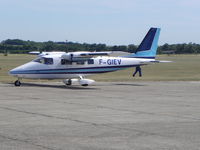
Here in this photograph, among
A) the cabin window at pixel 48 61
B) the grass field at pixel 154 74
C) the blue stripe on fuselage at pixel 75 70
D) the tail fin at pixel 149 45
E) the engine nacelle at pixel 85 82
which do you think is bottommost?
the grass field at pixel 154 74

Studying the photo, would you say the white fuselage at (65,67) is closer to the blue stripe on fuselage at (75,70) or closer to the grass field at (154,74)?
the blue stripe on fuselage at (75,70)

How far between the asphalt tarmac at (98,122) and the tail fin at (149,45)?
11.0 metres

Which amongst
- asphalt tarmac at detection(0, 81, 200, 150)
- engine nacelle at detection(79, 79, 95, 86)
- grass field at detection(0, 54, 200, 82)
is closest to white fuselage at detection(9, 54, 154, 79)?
engine nacelle at detection(79, 79, 95, 86)

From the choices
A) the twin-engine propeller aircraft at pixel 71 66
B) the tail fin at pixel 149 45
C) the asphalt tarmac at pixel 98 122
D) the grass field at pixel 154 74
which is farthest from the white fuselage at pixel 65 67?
the asphalt tarmac at pixel 98 122

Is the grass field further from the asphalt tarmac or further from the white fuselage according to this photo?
the asphalt tarmac

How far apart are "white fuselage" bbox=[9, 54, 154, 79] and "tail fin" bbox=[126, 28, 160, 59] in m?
1.00

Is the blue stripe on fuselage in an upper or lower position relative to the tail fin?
lower

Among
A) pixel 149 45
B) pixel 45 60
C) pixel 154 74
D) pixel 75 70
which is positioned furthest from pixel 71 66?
pixel 154 74

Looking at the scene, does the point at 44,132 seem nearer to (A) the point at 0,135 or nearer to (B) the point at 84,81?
(A) the point at 0,135

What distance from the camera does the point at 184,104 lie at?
20000 millimetres

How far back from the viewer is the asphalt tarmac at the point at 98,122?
36.0ft

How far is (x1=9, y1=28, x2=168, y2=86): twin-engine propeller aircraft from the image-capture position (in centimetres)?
3006

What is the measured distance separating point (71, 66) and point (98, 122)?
1688 cm

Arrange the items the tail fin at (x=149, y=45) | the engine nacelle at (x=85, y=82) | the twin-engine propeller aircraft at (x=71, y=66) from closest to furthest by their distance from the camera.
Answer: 1. the engine nacelle at (x=85, y=82)
2. the twin-engine propeller aircraft at (x=71, y=66)
3. the tail fin at (x=149, y=45)
